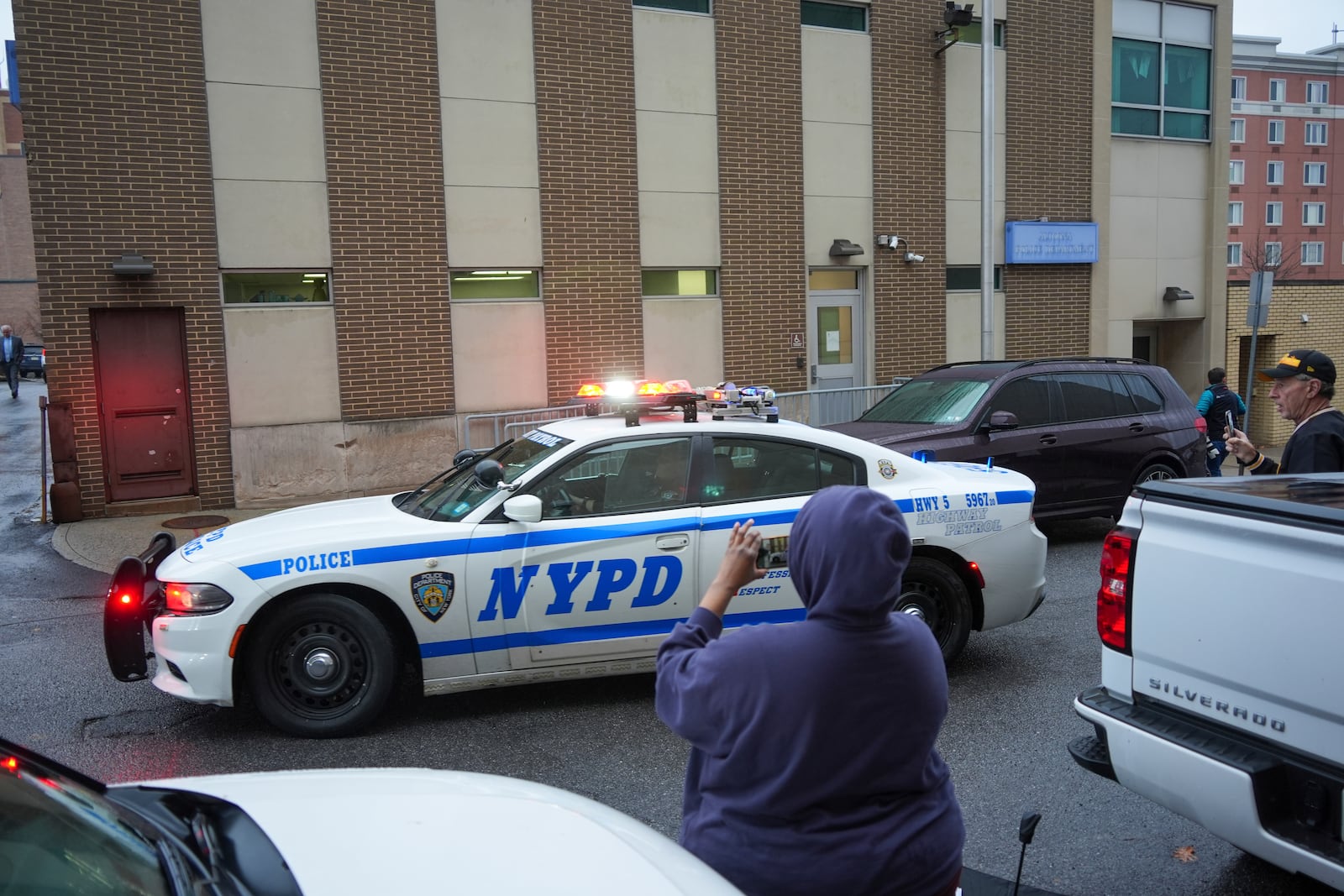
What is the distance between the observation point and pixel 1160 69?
60.2 ft

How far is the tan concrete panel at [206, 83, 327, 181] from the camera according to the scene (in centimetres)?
1198

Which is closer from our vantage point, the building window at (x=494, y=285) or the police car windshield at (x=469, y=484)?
the police car windshield at (x=469, y=484)

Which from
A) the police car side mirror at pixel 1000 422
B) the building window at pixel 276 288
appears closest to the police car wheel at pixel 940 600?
the police car side mirror at pixel 1000 422

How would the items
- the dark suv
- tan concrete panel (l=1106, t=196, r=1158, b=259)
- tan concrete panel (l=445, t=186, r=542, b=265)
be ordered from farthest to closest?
tan concrete panel (l=1106, t=196, r=1158, b=259)
tan concrete panel (l=445, t=186, r=542, b=265)
the dark suv

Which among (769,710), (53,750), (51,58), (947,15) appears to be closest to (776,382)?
(947,15)

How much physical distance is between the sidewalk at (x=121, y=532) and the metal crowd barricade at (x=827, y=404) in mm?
6596

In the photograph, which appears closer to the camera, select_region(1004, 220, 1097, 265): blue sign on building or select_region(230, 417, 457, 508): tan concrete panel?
select_region(230, 417, 457, 508): tan concrete panel

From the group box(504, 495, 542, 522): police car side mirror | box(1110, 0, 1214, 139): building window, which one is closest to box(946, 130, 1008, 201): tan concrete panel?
box(1110, 0, 1214, 139): building window

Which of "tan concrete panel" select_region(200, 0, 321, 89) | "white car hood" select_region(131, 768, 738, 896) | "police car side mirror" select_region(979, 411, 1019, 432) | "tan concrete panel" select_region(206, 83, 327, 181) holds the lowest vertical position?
"white car hood" select_region(131, 768, 738, 896)

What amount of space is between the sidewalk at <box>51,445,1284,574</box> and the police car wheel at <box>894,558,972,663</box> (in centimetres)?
663

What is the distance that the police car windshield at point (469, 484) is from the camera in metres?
5.57

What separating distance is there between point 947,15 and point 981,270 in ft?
12.9

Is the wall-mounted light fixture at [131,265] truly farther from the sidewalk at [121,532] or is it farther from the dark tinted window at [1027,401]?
the dark tinted window at [1027,401]

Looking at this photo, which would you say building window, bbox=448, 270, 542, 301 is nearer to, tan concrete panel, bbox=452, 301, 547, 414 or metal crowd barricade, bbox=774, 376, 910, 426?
tan concrete panel, bbox=452, 301, 547, 414
